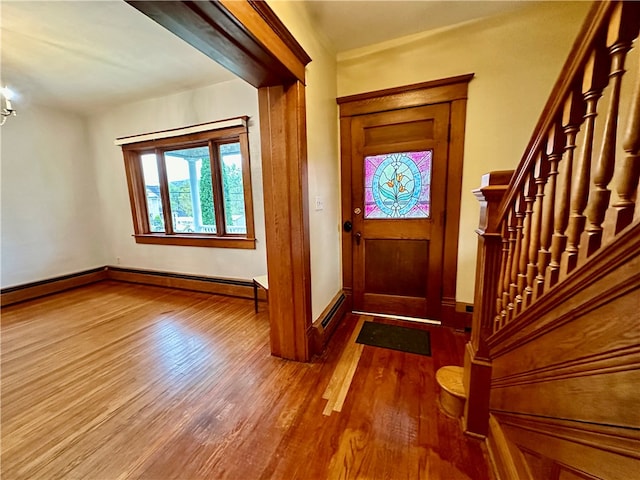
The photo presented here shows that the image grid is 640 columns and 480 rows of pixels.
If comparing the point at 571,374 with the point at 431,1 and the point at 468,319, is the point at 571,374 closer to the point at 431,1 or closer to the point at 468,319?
the point at 468,319

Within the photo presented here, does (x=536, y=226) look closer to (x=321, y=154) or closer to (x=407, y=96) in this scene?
(x=321, y=154)

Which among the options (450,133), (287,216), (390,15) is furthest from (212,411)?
(390,15)

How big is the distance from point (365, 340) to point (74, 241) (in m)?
4.56

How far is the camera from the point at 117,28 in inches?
77.3

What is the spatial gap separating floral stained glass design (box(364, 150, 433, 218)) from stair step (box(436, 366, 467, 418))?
139 centimetres

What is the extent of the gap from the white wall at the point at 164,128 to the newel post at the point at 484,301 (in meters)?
2.33

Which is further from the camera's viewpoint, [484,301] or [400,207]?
[400,207]

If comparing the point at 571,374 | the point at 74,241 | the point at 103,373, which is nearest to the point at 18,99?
the point at 74,241

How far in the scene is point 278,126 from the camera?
1.70 meters

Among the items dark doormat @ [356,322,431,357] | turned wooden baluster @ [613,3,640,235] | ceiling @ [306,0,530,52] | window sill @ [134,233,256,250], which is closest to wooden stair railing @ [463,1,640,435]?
turned wooden baluster @ [613,3,640,235]

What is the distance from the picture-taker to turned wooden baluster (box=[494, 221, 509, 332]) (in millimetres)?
1155

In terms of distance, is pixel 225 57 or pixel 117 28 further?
pixel 117 28

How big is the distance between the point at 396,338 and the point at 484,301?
114cm

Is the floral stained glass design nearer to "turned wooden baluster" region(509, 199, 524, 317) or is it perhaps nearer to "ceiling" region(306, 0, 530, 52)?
"ceiling" region(306, 0, 530, 52)
